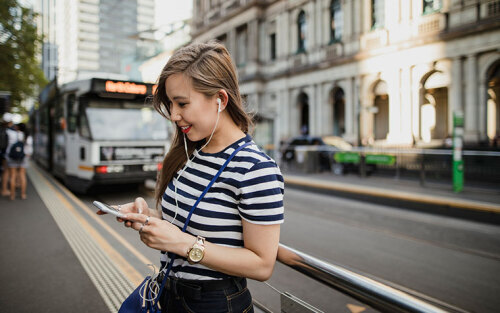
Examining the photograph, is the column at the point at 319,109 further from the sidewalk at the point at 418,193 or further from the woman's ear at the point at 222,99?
the woman's ear at the point at 222,99

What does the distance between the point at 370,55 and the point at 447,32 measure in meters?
4.36

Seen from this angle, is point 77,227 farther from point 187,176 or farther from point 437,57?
point 437,57

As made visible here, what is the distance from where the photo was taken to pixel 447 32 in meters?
16.7

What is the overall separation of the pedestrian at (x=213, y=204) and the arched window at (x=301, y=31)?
82.2 feet

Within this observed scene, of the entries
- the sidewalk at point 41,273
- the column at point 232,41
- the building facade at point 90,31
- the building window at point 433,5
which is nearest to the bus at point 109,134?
the sidewalk at point 41,273

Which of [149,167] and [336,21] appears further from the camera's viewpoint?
[336,21]

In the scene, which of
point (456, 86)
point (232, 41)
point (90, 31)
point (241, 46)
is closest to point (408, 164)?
point (456, 86)

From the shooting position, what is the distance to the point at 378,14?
19.6 metres

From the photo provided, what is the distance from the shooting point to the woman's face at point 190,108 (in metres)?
1.31

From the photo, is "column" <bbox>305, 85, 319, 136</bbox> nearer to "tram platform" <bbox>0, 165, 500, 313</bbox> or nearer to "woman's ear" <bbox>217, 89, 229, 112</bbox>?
"tram platform" <bbox>0, 165, 500, 313</bbox>

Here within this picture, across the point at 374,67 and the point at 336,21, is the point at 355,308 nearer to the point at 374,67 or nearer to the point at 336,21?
the point at 374,67

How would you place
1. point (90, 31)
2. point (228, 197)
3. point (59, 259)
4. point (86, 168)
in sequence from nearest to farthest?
point (228, 197) → point (59, 259) → point (86, 168) → point (90, 31)

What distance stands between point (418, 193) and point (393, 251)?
197 inches

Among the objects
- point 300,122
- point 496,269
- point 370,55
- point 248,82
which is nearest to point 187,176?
point 496,269
